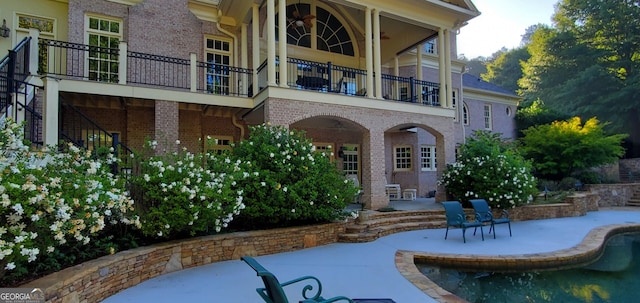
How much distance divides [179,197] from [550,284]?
5.84 meters

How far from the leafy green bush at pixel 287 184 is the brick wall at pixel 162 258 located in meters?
0.37

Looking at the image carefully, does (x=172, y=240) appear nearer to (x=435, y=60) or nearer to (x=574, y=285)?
(x=574, y=285)

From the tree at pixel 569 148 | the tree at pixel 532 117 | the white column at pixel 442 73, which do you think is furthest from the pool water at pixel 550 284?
the tree at pixel 532 117

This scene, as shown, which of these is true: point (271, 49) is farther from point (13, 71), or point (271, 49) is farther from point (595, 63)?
point (595, 63)

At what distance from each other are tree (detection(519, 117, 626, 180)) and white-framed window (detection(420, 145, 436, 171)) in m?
4.27

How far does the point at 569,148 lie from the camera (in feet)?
55.6

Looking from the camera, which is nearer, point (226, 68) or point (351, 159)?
point (226, 68)

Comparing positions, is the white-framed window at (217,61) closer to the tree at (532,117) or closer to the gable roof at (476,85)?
the gable roof at (476,85)

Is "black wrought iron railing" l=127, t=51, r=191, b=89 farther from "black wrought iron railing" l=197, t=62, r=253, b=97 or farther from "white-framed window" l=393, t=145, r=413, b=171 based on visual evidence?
"white-framed window" l=393, t=145, r=413, b=171

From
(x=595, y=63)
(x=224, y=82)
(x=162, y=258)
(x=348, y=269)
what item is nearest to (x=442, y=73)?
(x=224, y=82)

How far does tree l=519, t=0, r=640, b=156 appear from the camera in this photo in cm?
2480

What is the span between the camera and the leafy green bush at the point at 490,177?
10.4 metres

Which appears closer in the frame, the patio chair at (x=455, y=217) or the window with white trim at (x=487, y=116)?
the patio chair at (x=455, y=217)

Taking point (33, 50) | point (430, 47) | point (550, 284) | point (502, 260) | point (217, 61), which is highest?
point (430, 47)
